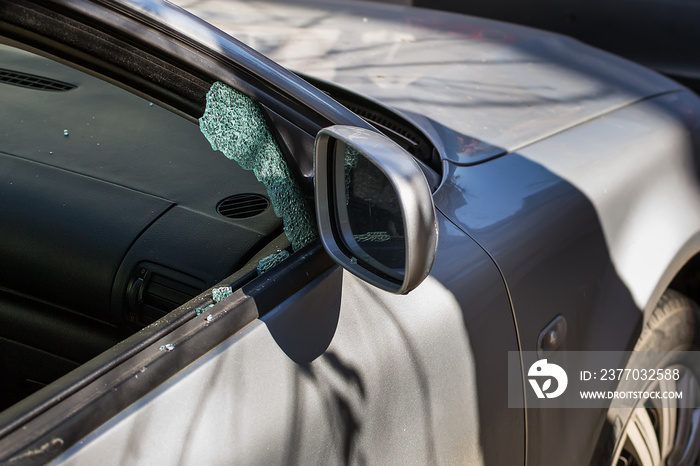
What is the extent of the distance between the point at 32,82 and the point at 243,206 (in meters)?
1.06

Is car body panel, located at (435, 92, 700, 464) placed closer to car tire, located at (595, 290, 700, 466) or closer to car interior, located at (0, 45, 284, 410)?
car tire, located at (595, 290, 700, 466)

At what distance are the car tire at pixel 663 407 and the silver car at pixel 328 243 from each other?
1 centimetres

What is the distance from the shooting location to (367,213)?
1321 mm

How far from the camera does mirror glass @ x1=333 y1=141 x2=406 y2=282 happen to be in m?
1.25

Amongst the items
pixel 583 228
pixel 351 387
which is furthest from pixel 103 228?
pixel 583 228

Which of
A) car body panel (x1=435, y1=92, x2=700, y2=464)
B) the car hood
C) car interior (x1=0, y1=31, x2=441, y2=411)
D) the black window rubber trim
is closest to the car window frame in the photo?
the black window rubber trim

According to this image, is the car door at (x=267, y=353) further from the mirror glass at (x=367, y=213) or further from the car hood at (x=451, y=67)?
the car hood at (x=451, y=67)

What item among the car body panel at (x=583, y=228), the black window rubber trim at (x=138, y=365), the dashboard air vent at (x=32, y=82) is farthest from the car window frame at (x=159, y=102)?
the dashboard air vent at (x=32, y=82)

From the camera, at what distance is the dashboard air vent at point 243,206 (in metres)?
1.65

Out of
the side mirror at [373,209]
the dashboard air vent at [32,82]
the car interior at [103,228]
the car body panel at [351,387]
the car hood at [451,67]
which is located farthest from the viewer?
the dashboard air vent at [32,82]

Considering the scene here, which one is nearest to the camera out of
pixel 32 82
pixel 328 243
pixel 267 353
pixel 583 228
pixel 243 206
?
pixel 267 353

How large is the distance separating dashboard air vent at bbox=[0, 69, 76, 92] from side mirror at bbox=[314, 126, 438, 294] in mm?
1342

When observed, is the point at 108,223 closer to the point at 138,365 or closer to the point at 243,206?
the point at 243,206

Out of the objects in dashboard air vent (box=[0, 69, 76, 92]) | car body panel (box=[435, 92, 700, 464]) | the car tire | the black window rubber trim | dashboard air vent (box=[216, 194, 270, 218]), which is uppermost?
dashboard air vent (box=[0, 69, 76, 92])
